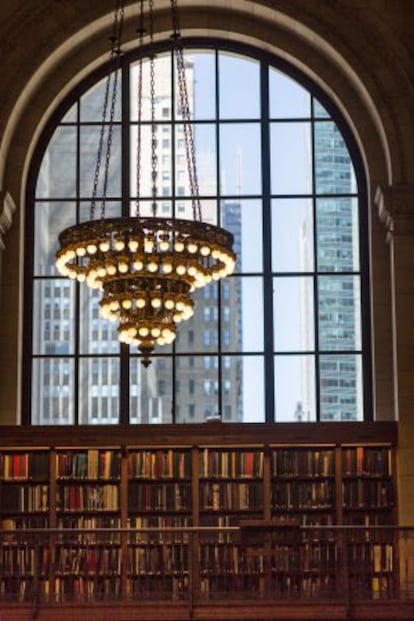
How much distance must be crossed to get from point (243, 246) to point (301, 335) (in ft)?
3.64

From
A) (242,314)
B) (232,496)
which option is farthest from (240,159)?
(232,496)

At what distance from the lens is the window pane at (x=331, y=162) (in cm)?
1520

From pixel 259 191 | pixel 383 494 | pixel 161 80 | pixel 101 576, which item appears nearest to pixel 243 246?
pixel 259 191

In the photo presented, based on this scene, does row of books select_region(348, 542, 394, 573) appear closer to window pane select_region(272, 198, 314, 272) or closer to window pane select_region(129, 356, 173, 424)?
window pane select_region(129, 356, 173, 424)

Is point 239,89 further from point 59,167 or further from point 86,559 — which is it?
point 86,559

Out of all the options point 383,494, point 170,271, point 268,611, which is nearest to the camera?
point 170,271

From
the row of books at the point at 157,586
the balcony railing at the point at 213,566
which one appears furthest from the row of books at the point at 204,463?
the row of books at the point at 157,586

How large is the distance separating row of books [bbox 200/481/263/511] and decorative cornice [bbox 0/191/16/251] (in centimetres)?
324

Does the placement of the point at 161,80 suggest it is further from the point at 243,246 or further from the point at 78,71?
the point at 243,246

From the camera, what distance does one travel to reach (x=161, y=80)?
15.5m

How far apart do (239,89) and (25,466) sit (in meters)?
4.59

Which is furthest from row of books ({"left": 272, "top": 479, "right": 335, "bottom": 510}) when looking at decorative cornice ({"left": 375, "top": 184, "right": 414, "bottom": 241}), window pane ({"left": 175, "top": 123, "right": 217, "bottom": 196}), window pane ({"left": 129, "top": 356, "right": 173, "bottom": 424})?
window pane ({"left": 175, "top": 123, "right": 217, "bottom": 196})

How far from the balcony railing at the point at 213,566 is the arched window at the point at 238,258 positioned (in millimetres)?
1749

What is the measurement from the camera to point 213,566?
1297 cm
